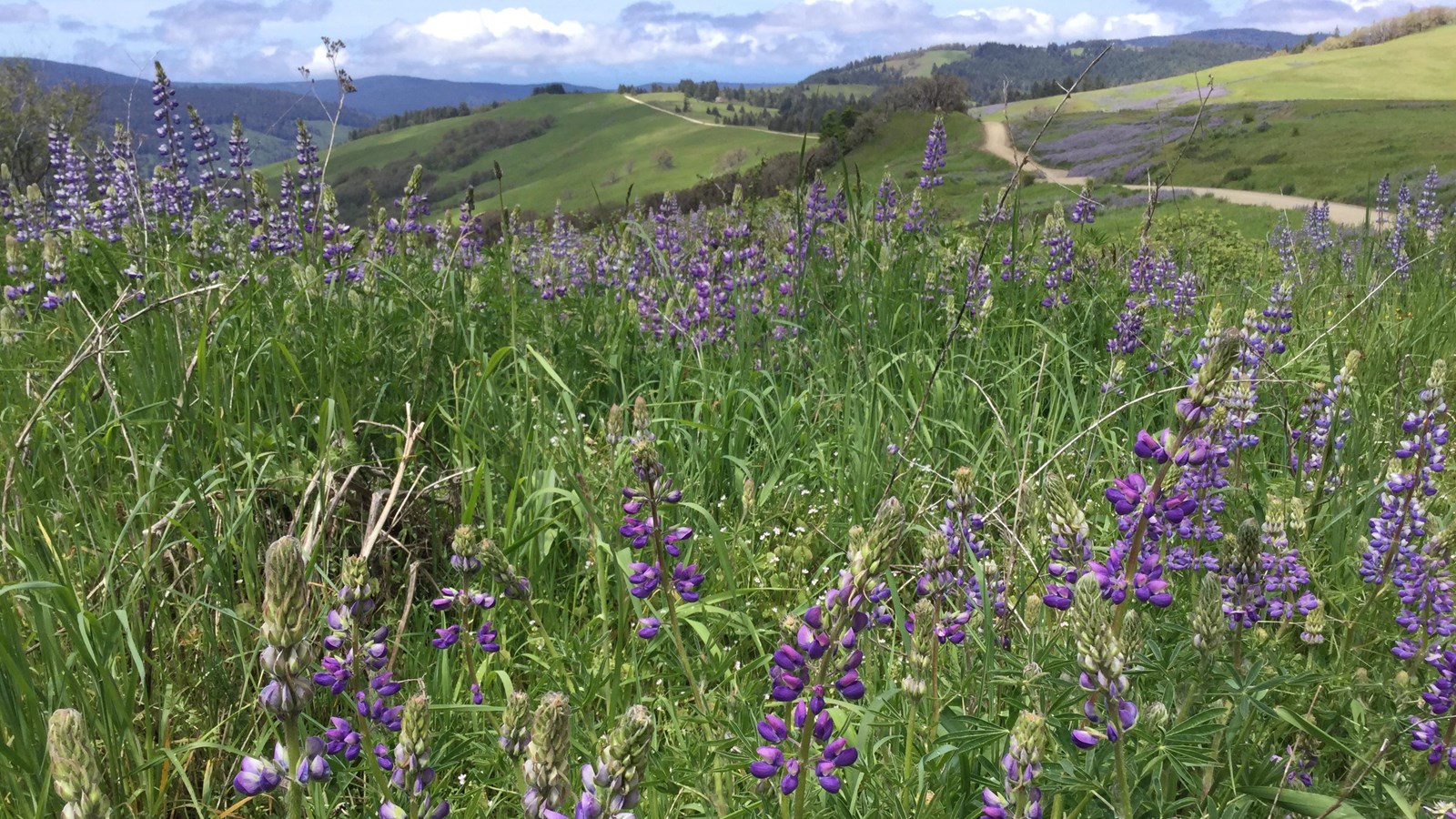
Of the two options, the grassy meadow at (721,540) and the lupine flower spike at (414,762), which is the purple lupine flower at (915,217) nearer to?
the grassy meadow at (721,540)

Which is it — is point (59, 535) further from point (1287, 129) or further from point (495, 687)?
point (1287, 129)

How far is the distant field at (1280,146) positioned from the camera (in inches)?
1478

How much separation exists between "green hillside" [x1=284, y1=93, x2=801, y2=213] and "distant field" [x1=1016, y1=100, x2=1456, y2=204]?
7291cm

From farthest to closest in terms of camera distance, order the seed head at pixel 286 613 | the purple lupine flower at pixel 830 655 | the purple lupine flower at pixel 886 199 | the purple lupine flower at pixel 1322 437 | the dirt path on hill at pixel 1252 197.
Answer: the dirt path on hill at pixel 1252 197, the purple lupine flower at pixel 886 199, the purple lupine flower at pixel 1322 437, the purple lupine flower at pixel 830 655, the seed head at pixel 286 613

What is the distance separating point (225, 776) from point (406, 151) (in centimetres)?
19258

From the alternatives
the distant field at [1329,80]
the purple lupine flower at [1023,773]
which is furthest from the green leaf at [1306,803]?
the distant field at [1329,80]

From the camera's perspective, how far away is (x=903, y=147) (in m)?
59.5

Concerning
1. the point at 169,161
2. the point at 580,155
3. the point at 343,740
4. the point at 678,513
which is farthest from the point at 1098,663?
the point at 580,155

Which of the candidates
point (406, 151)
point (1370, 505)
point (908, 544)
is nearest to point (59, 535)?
point (908, 544)

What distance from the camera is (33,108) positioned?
51500 mm

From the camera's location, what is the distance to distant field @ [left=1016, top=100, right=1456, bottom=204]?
37.5 meters

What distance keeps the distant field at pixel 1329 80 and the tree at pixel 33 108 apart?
58461mm

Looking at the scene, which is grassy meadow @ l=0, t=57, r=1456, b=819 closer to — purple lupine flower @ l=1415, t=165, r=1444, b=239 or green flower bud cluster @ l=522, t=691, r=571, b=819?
green flower bud cluster @ l=522, t=691, r=571, b=819

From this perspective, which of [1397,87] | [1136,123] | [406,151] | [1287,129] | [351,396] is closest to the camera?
[351,396]
